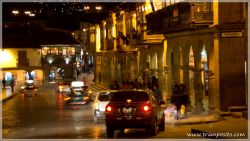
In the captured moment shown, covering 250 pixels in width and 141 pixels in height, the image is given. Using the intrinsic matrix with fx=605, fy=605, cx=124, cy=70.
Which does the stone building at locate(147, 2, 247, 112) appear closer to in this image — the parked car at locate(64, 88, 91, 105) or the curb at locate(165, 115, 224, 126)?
the curb at locate(165, 115, 224, 126)

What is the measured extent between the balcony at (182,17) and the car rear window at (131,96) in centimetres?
945

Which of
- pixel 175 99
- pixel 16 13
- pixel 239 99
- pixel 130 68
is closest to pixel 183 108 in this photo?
pixel 175 99

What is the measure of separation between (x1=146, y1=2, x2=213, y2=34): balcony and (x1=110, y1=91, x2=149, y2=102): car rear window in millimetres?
9446

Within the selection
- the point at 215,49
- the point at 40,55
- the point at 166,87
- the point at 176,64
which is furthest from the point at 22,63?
the point at 215,49

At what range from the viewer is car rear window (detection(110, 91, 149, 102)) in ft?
71.6

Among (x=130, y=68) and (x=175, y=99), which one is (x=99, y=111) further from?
(x=130, y=68)

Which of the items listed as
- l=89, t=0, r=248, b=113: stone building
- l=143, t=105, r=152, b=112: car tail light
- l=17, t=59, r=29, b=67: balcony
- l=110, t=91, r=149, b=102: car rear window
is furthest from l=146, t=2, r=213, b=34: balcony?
l=17, t=59, r=29, b=67: balcony

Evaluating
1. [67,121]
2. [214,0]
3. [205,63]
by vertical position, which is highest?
[214,0]

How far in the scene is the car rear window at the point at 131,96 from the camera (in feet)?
71.6

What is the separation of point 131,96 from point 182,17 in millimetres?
11801

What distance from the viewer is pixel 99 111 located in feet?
92.0

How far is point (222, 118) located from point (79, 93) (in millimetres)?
20165

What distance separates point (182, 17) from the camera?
32.9 m

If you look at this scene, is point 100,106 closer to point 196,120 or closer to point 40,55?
point 196,120
